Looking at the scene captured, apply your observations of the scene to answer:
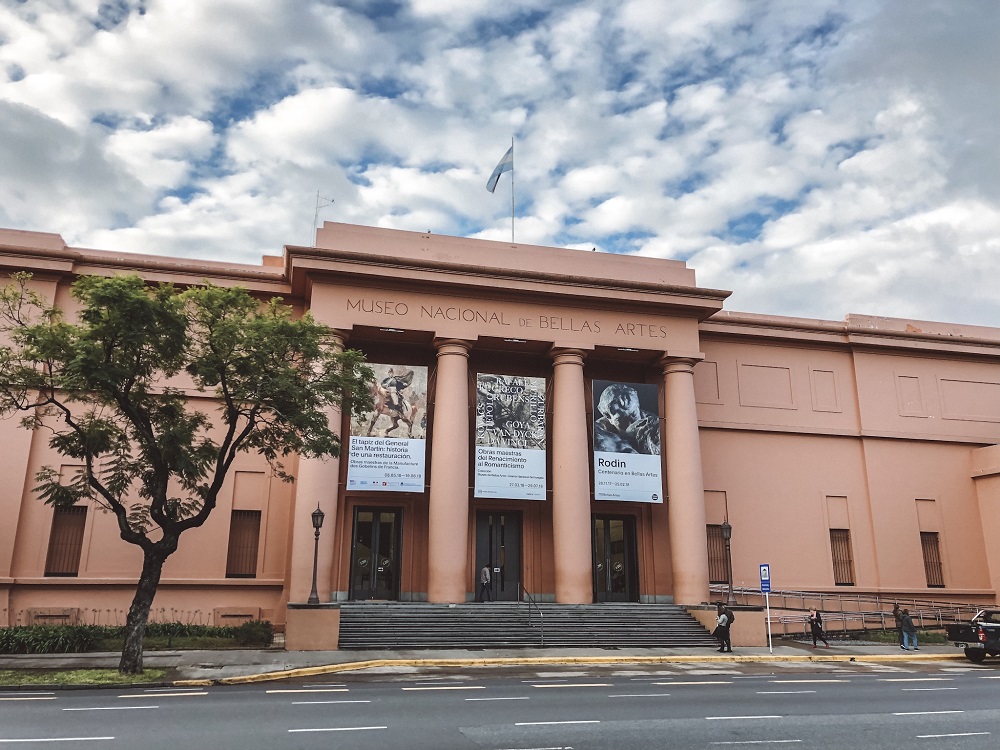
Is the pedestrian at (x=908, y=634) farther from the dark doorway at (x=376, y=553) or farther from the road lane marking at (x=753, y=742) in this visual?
the road lane marking at (x=753, y=742)

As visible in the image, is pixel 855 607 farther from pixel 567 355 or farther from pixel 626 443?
pixel 567 355

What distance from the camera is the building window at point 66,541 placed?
85.0 ft

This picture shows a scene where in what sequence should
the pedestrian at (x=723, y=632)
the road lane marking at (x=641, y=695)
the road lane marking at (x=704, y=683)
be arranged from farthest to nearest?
the pedestrian at (x=723, y=632) < the road lane marking at (x=704, y=683) < the road lane marking at (x=641, y=695)

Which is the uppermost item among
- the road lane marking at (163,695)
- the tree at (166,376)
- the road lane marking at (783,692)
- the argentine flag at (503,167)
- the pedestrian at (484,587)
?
the argentine flag at (503,167)

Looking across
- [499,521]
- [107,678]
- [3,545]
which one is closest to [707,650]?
[499,521]

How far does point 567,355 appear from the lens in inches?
1145

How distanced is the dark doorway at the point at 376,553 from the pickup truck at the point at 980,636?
18200 mm

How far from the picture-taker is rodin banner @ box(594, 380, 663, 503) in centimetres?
2825

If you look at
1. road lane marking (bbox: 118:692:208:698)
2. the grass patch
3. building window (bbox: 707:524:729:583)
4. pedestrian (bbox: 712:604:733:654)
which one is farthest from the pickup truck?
the grass patch

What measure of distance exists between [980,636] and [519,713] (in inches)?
675

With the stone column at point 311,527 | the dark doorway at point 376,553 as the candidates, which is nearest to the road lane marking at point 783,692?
the stone column at point 311,527

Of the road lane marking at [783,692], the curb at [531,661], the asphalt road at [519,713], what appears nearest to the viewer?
the asphalt road at [519,713]

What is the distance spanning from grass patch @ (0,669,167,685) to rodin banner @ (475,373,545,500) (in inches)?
497

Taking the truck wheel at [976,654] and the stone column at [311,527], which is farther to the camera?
the stone column at [311,527]
